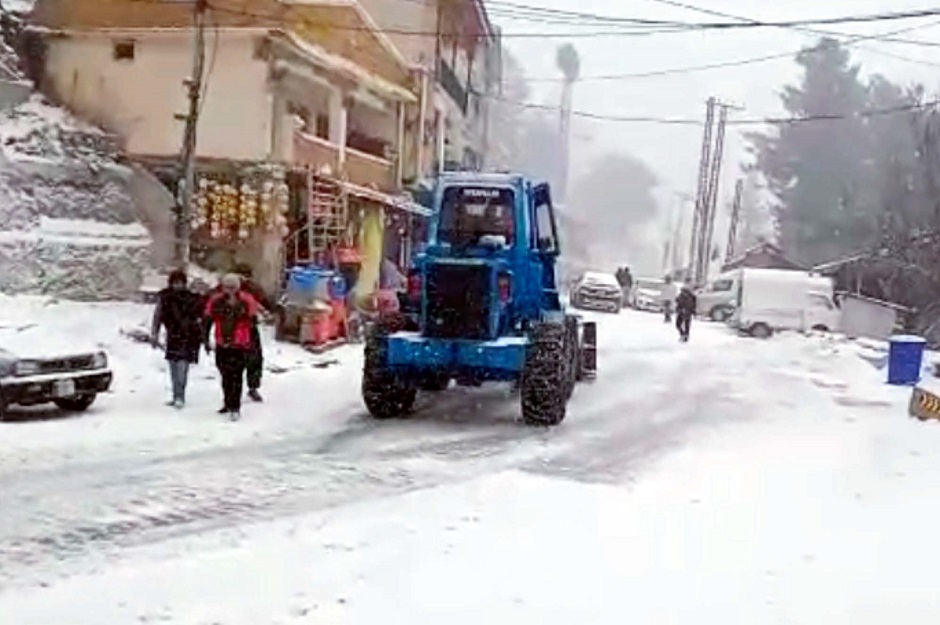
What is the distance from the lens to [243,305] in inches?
550

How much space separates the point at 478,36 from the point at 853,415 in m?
31.9

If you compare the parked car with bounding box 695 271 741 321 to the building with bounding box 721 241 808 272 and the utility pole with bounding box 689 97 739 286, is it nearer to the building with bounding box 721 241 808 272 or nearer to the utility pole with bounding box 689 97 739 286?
the building with bounding box 721 241 808 272

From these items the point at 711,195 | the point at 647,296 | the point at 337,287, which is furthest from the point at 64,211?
the point at 711,195

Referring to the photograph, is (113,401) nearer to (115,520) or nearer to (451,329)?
(451,329)

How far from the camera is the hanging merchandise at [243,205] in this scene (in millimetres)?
24906

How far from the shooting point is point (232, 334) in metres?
13.9

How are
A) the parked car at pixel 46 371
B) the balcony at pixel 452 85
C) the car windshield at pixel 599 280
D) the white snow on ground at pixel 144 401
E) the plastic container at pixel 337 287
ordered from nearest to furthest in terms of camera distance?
the white snow on ground at pixel 144 401 < the parked car at pixel 46 371 < the plastic container at pixel 337 287 < the balcony at pixel 452 85 < the car windshield at pixel 599 280

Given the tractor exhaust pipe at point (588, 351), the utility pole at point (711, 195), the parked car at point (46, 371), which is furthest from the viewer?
the utility pole at point (711, 195)

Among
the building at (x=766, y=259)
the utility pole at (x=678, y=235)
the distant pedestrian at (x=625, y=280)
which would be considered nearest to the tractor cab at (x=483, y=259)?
the distant pedestrian at (x=625, y=280)

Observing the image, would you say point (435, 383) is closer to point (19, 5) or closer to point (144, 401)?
point (144, 401)

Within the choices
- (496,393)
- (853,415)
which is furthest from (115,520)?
(853,415)

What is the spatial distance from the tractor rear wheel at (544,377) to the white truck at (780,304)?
27752 mm

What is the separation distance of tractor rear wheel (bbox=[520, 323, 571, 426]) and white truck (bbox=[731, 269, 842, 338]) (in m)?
27.8

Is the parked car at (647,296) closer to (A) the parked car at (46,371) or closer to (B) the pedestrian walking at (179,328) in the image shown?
(B) the pedestrian walking at (179,328)
